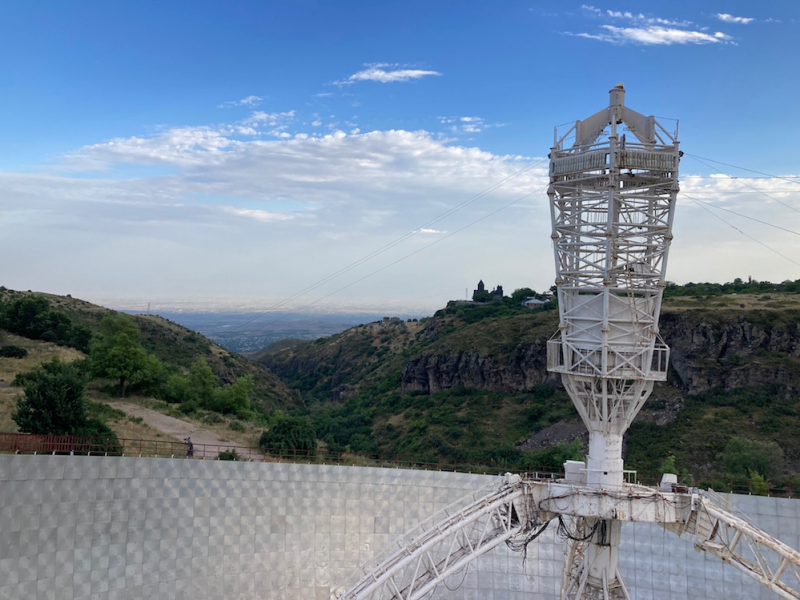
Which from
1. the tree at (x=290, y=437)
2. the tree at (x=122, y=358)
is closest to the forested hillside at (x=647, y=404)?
the tree at (x=290, y=437)

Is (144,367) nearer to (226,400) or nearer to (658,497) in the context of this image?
(226,400)

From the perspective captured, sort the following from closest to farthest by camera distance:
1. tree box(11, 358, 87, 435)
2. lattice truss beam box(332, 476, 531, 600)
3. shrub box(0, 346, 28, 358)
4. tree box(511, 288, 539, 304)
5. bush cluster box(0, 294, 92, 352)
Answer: lattice truss beam box(332, 476, 531, 600) → tree box(11, 358, 87, 435) → shrub box(0, 346, 28, 358) → bush cluster box(0, 294, 92, 352) → tree box(511, 288, 539, 304)

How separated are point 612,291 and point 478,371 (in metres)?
63.7

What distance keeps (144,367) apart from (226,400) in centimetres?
675

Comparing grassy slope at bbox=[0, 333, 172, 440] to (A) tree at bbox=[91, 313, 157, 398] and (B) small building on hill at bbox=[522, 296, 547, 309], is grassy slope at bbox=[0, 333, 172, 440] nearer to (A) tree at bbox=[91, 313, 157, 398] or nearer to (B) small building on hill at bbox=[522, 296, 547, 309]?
(A) tree at bbox=[91, 313, 157, 398]

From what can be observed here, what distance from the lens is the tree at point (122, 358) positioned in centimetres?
4716

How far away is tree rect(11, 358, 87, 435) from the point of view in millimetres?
29719

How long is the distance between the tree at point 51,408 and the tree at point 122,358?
16.7 meters

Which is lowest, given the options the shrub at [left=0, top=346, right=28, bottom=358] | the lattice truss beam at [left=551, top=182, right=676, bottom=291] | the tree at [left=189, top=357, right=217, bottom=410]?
the tree at [left=189, top=357, right=217, bottom=410]

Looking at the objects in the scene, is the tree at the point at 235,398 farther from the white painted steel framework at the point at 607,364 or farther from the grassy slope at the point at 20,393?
the white painted steel framework at the point at 607,364

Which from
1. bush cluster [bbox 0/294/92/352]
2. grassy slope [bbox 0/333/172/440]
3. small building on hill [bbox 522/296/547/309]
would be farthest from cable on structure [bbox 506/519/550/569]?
small building on hill [bbox 522/296/547/309]

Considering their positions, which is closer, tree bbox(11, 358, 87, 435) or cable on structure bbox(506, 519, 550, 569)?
cable on structure bbox(506, 519, 550, 569)

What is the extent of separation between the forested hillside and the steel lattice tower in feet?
58.1

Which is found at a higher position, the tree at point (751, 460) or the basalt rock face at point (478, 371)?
the basalt rock face at point (478, 371)
